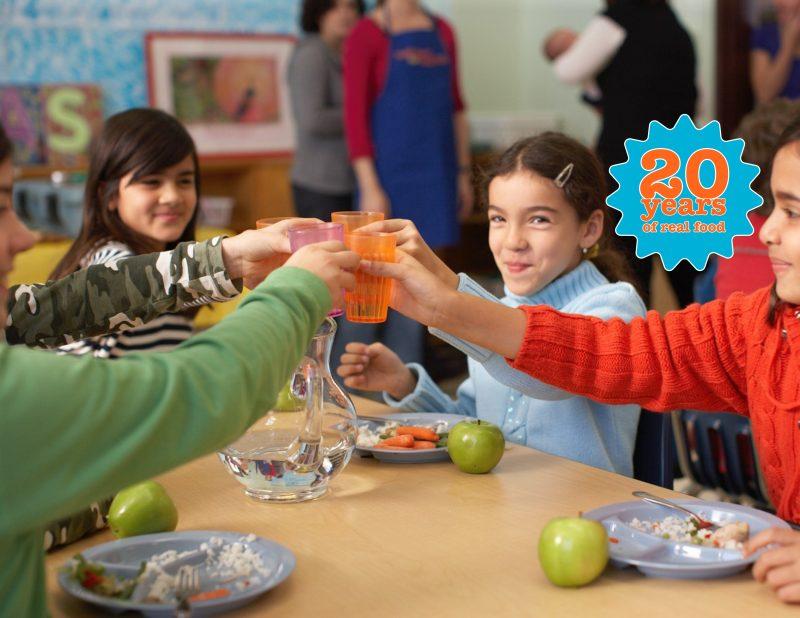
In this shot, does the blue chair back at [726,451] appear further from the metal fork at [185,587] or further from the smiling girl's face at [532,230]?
the metal fork at [185,587]

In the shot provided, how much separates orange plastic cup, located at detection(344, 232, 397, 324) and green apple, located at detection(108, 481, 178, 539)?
350mm

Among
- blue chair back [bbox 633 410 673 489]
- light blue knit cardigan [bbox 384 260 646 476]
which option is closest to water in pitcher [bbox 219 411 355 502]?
light blue knit cardigan [bbox 384 260 646 476]

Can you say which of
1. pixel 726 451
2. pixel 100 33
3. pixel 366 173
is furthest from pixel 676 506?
pixel 100 33

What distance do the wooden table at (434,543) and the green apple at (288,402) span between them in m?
0.12

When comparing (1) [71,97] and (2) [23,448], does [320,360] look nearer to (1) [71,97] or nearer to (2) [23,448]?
(2) [23,448]

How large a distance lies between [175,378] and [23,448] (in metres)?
0.13

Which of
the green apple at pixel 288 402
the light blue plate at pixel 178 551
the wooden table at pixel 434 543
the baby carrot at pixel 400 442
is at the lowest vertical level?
the wooden table at pixel 434 543

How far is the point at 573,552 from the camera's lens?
101 cm

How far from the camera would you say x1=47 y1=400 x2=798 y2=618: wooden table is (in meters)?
1.00

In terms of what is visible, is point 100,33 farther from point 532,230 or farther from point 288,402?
point 288,402

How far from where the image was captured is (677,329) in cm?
153

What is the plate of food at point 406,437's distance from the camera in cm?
149

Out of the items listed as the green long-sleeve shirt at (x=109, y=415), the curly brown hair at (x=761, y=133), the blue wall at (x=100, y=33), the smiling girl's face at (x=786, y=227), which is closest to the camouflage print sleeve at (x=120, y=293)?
the green long-sleeve shirt at (x=109, y=415)

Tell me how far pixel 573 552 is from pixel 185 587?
1.27 feet
